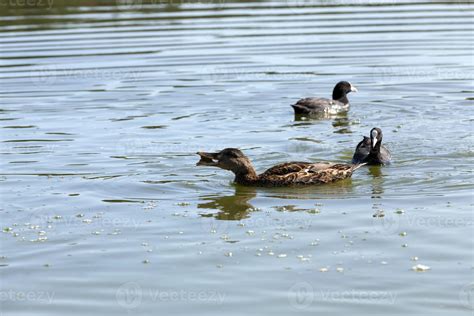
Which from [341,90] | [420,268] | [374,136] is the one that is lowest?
[420,268]

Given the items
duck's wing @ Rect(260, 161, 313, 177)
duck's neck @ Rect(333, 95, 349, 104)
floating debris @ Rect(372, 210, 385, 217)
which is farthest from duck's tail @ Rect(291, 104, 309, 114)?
floating debris @ Rect(372, 210, 385, 217)

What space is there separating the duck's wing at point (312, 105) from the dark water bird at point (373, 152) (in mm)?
4061

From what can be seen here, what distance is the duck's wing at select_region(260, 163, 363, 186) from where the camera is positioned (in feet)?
47.7

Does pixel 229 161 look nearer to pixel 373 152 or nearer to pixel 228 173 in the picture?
pixel 228 173

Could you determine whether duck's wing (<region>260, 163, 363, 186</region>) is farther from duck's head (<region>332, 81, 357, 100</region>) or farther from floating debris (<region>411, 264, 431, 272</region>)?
duck's head (<region>332, 81, 357, 100</region>)

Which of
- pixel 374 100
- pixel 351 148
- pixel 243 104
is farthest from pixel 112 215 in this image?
pixel 374 100

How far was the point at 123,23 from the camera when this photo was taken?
3384 cm

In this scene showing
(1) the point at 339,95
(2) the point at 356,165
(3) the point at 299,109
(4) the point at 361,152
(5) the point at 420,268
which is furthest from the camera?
(1) the point at 339,95

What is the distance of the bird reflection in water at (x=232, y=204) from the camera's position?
13.3 metres

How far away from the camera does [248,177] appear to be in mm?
14828

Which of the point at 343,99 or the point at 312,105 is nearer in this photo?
the point at 312,105

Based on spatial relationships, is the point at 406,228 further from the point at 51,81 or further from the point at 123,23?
the point at 123,23

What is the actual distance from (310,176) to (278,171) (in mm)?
449

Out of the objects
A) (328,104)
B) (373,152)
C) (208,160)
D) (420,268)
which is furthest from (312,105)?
(420,268)
